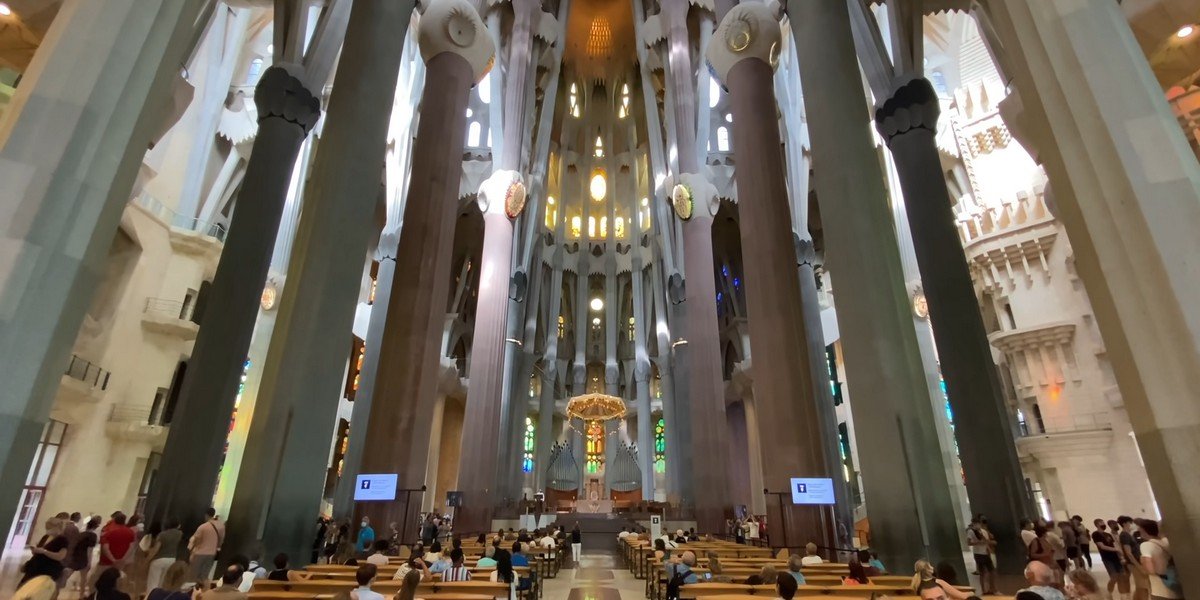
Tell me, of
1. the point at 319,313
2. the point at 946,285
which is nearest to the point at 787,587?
the point at 319,313

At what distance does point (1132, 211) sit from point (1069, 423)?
1483 cm

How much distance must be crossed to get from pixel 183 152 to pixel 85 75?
15424 mm

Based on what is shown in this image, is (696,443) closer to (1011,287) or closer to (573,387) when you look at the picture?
(1011,287)

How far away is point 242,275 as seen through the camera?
9.04 metres

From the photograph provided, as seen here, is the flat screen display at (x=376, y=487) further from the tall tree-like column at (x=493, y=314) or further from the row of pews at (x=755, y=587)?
the tall tree-like column at (x=493, y=314)

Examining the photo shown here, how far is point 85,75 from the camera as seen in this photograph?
12.2 ft

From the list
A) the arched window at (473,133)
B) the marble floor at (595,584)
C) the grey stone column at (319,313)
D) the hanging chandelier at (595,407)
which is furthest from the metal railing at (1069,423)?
the arched window at (473,133)

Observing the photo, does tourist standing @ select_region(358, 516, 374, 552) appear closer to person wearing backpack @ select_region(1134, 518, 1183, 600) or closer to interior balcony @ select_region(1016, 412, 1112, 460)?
person wearing backpack @ select_region(1134, 518, 1183, 600)

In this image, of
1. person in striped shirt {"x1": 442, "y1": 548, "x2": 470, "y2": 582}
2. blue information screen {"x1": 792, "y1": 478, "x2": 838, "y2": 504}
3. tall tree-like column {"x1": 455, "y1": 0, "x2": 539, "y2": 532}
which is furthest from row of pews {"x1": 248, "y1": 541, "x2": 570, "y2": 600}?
tall tree-like column {"x1": 455, "y1": 0, "x2": 539, "y2": 532}

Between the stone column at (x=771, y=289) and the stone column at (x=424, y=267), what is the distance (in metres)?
6.40

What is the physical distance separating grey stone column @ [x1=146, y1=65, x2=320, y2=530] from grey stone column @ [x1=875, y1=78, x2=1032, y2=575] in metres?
11.3

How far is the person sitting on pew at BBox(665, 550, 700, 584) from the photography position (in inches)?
209

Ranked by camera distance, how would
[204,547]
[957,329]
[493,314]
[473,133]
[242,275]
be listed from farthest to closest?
[473,133]
[493,314]
[957,329]
[242,275]
[204,547]

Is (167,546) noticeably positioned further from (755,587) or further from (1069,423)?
(1069,423)
